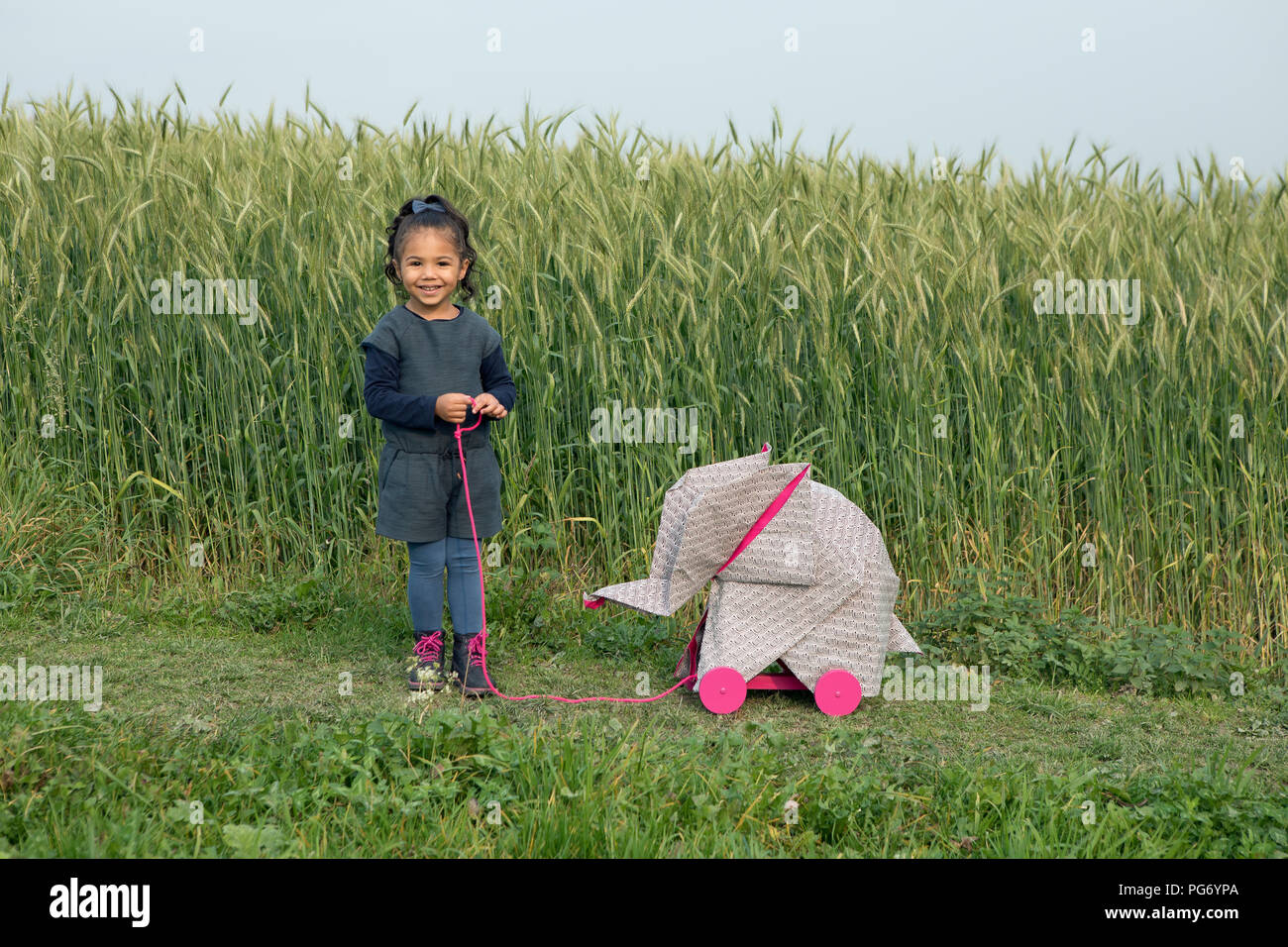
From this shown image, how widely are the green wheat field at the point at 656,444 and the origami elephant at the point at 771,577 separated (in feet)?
0.69

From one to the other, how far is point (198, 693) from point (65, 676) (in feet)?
1.64

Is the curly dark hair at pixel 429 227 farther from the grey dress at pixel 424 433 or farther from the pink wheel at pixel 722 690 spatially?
the pink wheel at pixel 722 690

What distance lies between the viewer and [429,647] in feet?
12.2

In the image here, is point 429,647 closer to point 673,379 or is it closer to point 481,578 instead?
point 481,578

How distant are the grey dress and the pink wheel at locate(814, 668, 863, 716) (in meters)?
1.19

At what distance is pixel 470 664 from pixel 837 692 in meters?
1.21

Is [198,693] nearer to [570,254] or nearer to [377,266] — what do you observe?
[377,266]

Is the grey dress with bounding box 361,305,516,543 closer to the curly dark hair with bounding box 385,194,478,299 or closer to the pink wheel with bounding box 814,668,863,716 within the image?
the curly dark hair with bounding box 385,194,478,299

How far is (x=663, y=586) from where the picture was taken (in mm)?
3508

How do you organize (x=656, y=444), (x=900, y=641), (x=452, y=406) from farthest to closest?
(x=656, y=444), (x=900, y=641), (x=452, y=406)

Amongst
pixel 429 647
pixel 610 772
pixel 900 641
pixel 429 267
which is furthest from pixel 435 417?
pixel 900 641

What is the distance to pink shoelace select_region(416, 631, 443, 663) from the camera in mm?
3713

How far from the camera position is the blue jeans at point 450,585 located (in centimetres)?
367

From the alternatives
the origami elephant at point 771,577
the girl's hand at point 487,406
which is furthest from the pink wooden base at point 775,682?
the girl's hand at point 487,406
